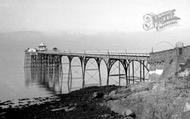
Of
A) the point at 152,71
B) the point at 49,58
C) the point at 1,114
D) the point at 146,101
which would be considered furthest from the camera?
the point at 49,58

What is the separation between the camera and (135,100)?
1967 centimetres

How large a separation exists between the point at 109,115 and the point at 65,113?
3.74m

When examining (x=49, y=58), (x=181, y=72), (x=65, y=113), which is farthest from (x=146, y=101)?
(x=49, y=58)

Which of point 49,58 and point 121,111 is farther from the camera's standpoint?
point 49,58

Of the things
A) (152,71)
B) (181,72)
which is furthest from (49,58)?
(181,72)

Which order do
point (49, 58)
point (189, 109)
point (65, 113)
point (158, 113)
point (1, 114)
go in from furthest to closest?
point (49, 58)
point (1, 114)
point (65, 113)
point (158, 113)
point (189, 109)

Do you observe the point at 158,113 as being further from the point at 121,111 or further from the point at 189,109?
the point at 121,111

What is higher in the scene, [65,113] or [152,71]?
[152,71]

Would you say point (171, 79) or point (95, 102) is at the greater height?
point (171, 79)

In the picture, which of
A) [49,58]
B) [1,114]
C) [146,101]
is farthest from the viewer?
[49,58]

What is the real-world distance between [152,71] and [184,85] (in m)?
8.50

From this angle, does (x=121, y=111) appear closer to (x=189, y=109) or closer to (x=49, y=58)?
(x=189, y=109)

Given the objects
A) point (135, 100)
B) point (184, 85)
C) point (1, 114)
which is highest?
point (184, 85)

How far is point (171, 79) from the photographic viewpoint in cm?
2111
